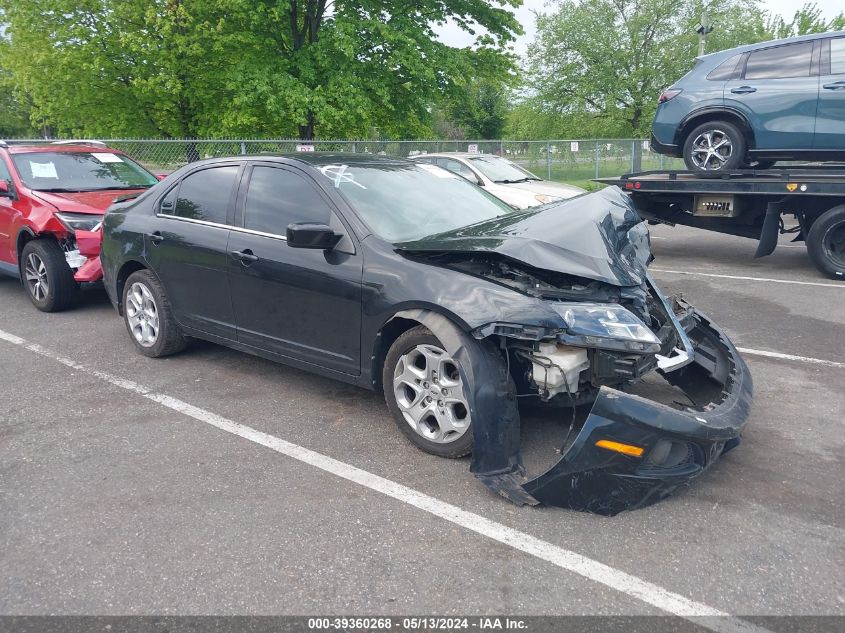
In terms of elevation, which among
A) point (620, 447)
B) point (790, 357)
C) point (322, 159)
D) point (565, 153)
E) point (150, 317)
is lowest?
point (790, 357)

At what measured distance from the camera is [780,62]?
8.63m

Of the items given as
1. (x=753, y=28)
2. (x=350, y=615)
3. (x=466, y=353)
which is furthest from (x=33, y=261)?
(x=753, y=28)

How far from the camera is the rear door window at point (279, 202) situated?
173 inches

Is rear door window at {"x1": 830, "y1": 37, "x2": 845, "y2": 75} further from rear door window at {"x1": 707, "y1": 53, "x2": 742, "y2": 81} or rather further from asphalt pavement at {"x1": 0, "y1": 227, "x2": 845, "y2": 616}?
asphalt pavement at {"x1": 0, "y1": 227, "x2": 845, "y2": 616}

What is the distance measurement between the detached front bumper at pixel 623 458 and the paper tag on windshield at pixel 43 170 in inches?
252

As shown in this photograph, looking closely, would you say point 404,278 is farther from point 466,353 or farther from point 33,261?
point 33,261

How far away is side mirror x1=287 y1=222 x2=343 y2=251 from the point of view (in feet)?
12.8

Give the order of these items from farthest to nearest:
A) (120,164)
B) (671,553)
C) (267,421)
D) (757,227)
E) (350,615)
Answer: (757,227), (120,164), (267,421), (671,553), (350,615)

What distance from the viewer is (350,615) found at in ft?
8.37

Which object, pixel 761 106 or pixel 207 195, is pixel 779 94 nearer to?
pixel 761 106

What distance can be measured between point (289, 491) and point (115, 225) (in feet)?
10.9

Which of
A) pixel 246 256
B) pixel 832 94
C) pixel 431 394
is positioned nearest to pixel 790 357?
pixel 431 394

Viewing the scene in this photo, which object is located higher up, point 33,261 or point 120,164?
point 120,164

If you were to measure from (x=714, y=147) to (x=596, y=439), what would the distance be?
24.8 ft
